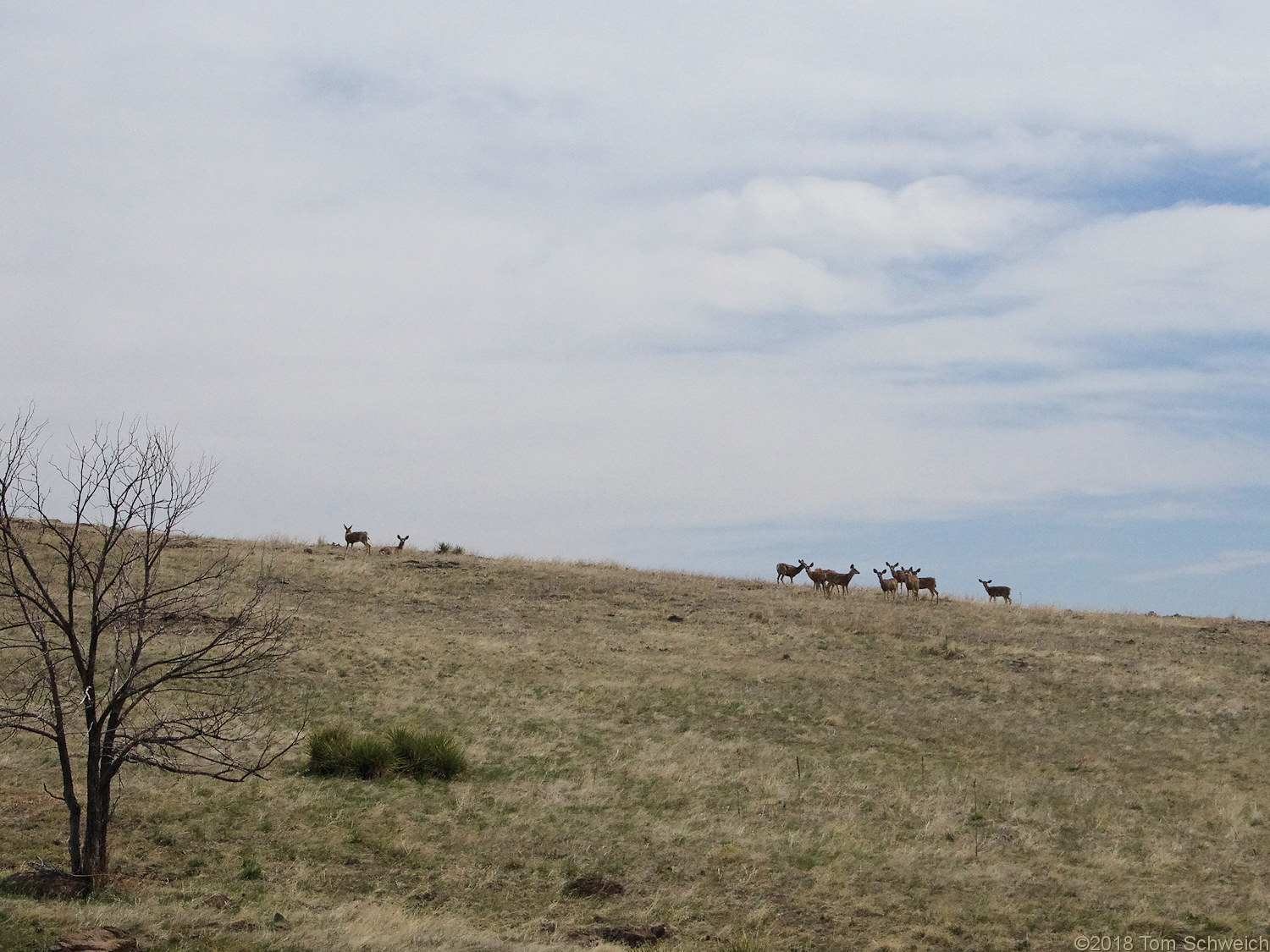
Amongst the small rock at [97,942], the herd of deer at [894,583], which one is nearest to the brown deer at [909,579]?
the herd of deer at [894,583]

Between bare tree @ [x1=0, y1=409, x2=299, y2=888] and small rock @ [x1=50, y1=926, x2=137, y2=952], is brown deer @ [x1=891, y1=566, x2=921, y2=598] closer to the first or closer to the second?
bare tree @ [x1=0, y1=409, x2=299, y2=888]

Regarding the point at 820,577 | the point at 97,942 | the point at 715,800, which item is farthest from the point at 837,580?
the point at 97,942

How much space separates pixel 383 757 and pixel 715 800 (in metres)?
6.16

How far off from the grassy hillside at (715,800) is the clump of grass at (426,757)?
458 millimetres

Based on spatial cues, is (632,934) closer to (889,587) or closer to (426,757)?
(426,757)

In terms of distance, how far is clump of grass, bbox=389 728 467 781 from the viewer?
62.6 feet

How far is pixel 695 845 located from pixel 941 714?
11.3m

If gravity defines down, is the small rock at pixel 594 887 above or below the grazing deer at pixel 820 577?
below

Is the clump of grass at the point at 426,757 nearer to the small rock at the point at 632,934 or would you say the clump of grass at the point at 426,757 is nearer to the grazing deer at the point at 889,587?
the small rock at the point at 632,934

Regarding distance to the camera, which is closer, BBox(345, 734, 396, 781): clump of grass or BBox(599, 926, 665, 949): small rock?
BBox(599, 926, 665, 949): small rock

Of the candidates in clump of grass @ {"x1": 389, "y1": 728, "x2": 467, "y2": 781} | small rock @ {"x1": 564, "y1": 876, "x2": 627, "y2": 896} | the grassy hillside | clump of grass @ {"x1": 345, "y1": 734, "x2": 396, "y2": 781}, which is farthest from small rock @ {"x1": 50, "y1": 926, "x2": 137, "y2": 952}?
clump of grass @ {"x1": 389, "y1": 728, "x2": 467, "y2": 781}

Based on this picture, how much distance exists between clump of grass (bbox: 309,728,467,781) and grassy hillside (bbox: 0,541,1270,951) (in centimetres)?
47

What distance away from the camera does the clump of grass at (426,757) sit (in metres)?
19.1

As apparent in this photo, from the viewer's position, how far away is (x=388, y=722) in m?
21.9
